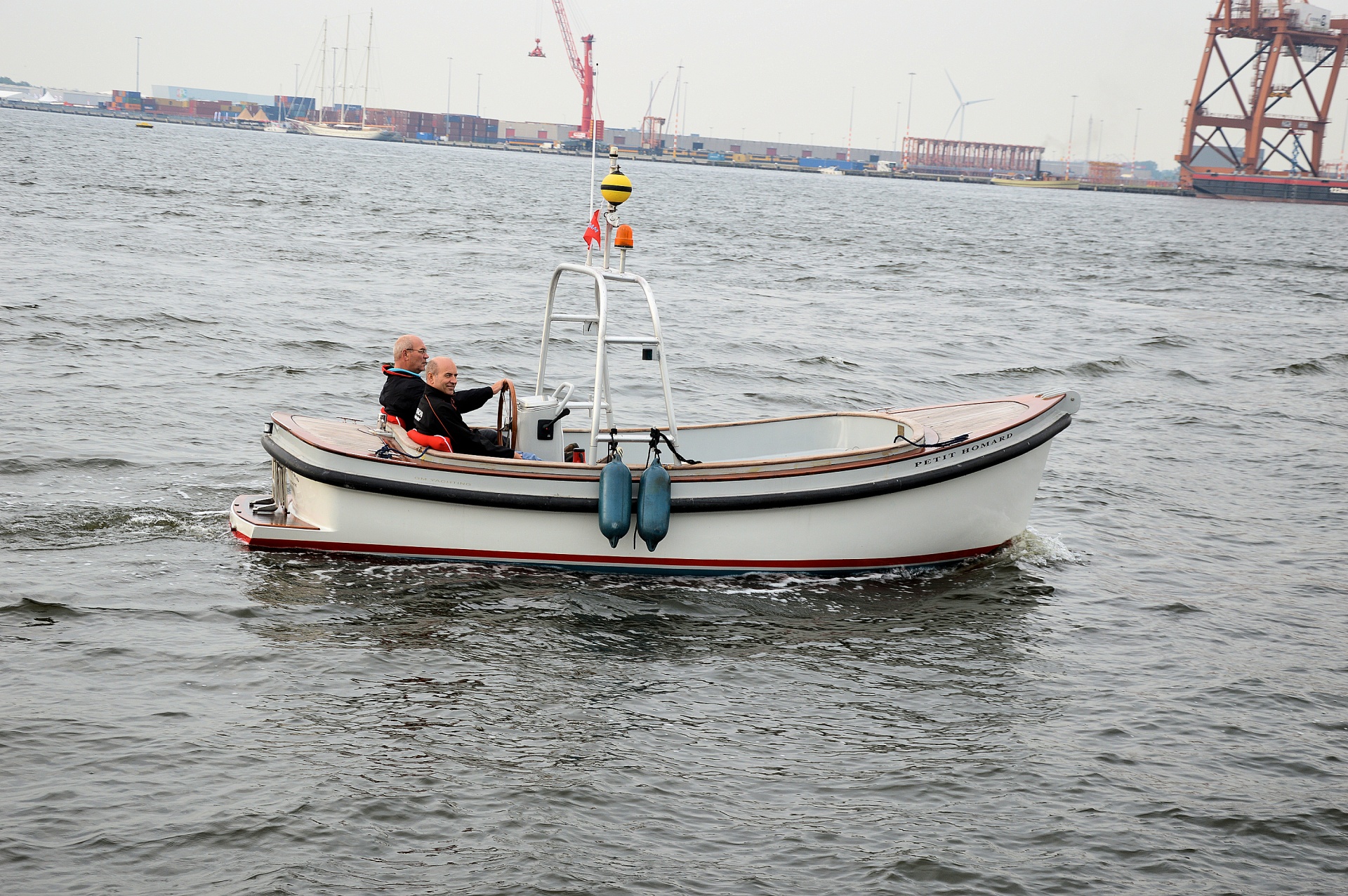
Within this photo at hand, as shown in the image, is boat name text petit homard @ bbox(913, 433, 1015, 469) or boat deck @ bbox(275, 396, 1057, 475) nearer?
boat deck @ bbox(275, 396, 1057, 475)

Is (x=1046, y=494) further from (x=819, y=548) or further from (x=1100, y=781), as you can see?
(x=1100, y=781)

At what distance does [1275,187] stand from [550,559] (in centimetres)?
13374

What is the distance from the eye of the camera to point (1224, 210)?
105125 mm

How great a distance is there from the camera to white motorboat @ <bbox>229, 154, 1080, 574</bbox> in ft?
26.3

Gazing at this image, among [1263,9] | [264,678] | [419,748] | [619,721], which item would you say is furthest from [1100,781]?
[1263,9]

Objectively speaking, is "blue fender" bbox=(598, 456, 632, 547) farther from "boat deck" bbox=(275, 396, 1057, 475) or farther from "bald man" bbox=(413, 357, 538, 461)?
"bald man" bbox=(413, 357, 538, 461)

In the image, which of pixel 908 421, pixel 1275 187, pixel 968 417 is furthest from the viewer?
pixel 1275 187

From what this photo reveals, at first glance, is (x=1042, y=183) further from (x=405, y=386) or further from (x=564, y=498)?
(x=564, y=498)

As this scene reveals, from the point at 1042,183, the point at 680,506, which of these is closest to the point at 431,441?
the point at 680,506

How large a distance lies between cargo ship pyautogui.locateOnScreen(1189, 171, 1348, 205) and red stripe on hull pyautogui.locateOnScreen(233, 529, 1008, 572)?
13094 centimetres

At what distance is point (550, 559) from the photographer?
838 centimetres

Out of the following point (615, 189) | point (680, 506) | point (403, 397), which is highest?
point (615, 189)

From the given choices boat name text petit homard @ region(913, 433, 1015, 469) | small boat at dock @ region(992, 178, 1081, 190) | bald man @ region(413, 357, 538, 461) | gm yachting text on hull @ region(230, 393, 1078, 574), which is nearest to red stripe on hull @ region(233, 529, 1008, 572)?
gm yachting text on hull @ region(230, 393, 1078, 574)

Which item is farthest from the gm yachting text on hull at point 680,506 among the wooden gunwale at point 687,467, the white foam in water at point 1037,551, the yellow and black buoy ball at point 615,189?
the yellow and black buoy ball at point 615,189
